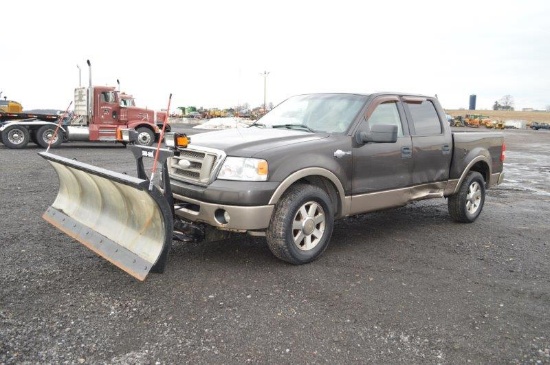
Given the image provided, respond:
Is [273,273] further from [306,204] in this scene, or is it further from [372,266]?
[372,266]

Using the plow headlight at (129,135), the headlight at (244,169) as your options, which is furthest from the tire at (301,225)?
the plow headlight at (129,135)

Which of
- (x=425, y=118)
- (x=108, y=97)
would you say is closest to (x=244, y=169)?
(x=425, y=118)

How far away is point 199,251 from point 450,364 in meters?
2.96

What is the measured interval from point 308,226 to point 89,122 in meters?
16.8

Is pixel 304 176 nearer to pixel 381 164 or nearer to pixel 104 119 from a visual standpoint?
pixel 381 164

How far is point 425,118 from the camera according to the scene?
6.41 meters

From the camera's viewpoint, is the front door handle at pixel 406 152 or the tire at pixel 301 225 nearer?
the tire at pixel 301 225

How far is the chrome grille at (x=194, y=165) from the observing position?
4.65 meters

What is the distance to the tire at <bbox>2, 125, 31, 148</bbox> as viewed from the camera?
58.8 ft

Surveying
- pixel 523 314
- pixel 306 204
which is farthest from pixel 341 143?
pixel 523 314

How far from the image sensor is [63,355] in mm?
3057

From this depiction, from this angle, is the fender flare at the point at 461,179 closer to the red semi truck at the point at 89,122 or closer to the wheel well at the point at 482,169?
the wheel well at the point at 482,169

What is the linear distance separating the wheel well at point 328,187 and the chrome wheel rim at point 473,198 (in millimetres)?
2673

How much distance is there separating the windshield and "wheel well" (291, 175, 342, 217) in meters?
0.63
